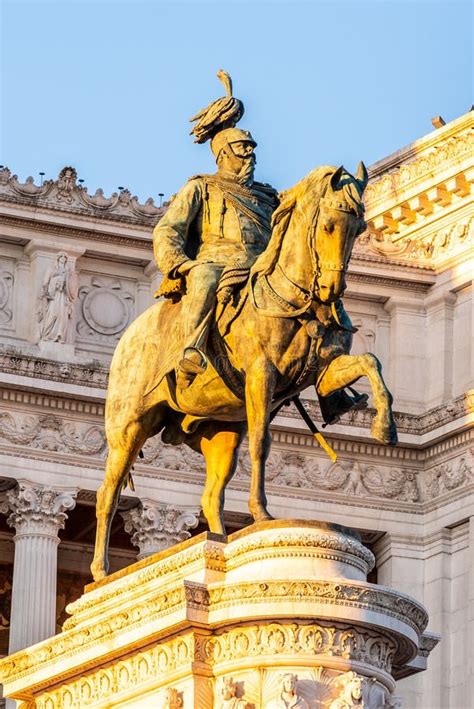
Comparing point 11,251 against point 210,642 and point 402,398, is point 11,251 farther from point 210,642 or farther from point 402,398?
point 210,642

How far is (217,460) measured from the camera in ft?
101

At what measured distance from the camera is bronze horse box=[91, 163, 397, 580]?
29.3 meters

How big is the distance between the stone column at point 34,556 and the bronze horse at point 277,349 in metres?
25.3

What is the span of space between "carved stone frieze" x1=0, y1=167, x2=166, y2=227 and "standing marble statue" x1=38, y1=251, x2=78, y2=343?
106 centimetres

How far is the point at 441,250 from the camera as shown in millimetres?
62375

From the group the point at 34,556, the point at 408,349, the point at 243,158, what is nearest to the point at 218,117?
the point at 243,158

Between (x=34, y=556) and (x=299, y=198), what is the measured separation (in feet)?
91.6

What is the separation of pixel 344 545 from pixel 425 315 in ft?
112

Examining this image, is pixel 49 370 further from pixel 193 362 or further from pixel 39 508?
pixel 193 362

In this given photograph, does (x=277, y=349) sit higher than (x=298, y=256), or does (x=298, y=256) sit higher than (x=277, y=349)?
(x=298, y=256)

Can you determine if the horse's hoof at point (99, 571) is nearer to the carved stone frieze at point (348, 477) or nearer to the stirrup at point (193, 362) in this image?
the stirrup at point (193, 362)

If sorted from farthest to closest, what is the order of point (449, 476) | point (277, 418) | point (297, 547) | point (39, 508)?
1. point (449, 476)
2. point (277, 418)
3. point (39, 508)
4. point (297, 547)

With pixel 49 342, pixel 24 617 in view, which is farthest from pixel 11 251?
pixel 24 617

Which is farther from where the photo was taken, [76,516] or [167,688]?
[76,516]
